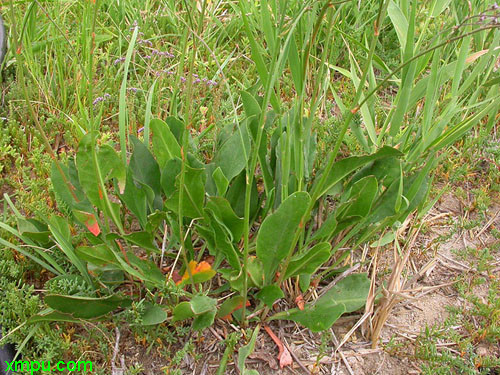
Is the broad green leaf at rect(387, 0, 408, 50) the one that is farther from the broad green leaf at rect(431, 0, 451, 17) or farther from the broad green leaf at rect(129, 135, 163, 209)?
the broad green leaf at rect(129, 135, 163, 209)

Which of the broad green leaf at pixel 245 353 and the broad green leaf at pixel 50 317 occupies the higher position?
the broad green leaf at pixel 50 317

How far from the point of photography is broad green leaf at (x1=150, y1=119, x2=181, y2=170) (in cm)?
163

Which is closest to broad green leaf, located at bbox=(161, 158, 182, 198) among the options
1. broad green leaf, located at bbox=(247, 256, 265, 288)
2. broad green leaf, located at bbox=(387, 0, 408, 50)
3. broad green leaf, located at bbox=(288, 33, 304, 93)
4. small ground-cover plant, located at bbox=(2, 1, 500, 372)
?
small ground-cover plant, located at bbox=(2, 1, 500, 372)

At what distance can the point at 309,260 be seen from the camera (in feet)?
4.84

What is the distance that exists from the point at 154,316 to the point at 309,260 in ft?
1.56

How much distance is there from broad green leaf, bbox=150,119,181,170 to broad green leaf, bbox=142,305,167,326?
0.49 meters

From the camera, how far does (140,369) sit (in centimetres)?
144

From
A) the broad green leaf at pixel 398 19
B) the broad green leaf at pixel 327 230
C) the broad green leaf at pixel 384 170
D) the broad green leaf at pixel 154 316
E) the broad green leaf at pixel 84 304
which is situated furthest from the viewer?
the broad green leaf at pixel 398 19

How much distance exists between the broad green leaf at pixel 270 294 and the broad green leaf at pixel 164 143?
0.52 meters

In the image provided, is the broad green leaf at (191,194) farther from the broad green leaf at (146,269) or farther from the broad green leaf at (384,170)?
the broad green leaf at (384,170)

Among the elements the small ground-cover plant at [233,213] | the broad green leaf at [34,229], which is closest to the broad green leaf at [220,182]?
the small ground-cover plant at [233,213]

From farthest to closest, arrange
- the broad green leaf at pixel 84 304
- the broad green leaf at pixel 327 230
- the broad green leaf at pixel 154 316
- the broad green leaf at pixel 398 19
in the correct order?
1. the broad green leaf at pixel 398 19
2. the broad green leaf at pixel 327 230
3. the broad green leaf at pixel 154 316
4. the broad green leaf at pixel 84 304

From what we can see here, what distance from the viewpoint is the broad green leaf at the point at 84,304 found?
53.9 inches

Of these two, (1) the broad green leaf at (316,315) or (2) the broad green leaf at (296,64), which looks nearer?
(1) the broad green leaf at (316,315)
